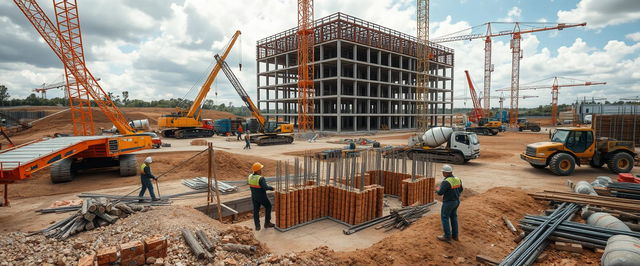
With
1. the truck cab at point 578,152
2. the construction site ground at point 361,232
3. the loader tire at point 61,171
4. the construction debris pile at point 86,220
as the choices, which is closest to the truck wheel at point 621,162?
the truck cab at point 578,152

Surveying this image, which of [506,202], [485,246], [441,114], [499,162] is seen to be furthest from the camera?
[441,114]

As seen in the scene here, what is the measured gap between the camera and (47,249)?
204 inches

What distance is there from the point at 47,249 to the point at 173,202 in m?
3.82

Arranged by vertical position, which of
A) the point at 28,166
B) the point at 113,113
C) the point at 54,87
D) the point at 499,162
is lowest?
the point at 499,162

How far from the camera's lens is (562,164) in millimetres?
13180

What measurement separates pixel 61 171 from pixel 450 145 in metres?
17.9

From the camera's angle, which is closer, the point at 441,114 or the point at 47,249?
the point at 47,249

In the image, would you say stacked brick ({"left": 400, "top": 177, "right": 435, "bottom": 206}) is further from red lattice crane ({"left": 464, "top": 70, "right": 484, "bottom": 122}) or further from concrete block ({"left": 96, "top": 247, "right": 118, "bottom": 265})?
red lattice crane ({"left": 464, "top": 70, "right": 484, "bottom": 122})

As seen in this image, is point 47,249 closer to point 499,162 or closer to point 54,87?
point 499,162

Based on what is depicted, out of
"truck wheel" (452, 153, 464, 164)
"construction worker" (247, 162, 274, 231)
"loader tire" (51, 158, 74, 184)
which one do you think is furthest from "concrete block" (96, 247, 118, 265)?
"truck wheel" (452, 153, 464, 164)

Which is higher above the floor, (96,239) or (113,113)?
(113,113)

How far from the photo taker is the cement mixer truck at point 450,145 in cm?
1596

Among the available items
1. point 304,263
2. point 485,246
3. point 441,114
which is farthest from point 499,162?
point 441,114

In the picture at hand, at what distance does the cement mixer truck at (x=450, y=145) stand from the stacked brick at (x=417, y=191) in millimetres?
6895
